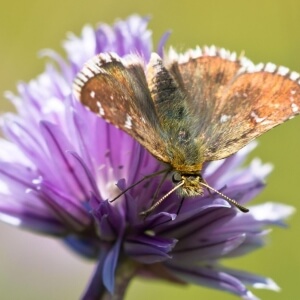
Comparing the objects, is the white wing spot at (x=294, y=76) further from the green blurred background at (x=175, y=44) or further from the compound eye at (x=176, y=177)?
the green blurred background at (x=175, y=44)

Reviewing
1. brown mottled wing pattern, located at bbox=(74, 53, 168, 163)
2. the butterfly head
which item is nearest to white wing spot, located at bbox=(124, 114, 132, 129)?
brown mottled wing pattern, located at bbox=(74, 53, 168, 163)

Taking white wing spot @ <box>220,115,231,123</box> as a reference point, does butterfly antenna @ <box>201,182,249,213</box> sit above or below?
below

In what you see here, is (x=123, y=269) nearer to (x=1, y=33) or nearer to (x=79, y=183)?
(x=79, y=183)

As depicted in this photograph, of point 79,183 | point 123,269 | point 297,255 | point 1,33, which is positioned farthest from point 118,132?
point 1,33

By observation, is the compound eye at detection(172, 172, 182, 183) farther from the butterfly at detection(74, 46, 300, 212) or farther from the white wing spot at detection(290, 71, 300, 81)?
the white wing spot at detection(290, 71, 300, 81)

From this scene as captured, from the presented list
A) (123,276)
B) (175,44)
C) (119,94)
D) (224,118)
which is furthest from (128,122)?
(175,44)

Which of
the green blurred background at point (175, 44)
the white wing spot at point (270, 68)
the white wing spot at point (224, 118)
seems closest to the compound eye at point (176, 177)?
the white wing spot at point (224, 118)
